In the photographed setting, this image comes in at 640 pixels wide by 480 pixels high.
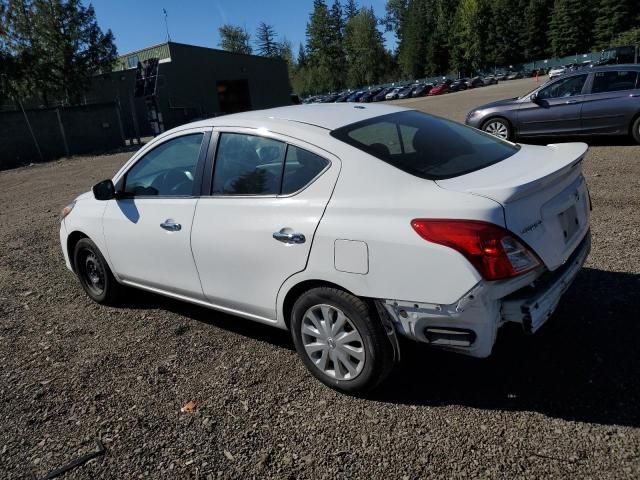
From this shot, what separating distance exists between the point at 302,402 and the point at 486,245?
4.80 feet

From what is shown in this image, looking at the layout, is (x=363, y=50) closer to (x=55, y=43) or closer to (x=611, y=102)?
(x=55, y=43)

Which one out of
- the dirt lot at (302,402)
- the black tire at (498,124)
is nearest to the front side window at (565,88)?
the black tire at (498,124)

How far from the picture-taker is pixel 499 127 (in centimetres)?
1089

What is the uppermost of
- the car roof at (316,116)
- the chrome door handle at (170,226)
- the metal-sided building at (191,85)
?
the metal-sided building at (191,85)

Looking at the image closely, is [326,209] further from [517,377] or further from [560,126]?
[560,126]

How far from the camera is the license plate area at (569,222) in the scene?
9.39ft

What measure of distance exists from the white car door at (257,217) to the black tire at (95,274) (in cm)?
147

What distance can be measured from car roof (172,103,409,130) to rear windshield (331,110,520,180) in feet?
0.30

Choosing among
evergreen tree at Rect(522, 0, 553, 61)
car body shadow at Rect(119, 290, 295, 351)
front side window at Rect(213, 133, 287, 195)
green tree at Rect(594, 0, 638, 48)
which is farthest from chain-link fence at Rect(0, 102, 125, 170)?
evergreen tree at Rect(522, 0, 553, 61)

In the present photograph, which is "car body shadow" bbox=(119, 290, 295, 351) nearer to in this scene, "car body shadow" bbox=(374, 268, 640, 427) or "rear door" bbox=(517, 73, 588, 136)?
"car body shadow" bbox=(374, 268, 640, 427)

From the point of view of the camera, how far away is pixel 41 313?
16.2ft

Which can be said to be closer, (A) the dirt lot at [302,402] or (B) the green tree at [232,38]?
(A) the dirt lot at [302,402]

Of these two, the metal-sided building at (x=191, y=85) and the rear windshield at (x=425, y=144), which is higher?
the metal-sided building at (x=191, y=85)

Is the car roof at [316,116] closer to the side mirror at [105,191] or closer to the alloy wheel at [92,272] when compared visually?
the side mirror at [105,191]
